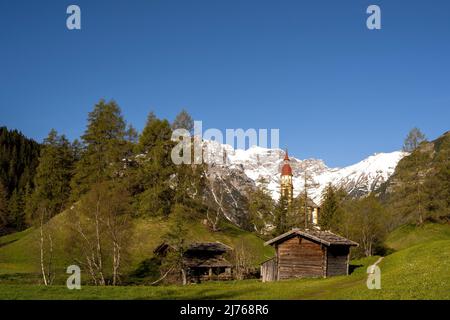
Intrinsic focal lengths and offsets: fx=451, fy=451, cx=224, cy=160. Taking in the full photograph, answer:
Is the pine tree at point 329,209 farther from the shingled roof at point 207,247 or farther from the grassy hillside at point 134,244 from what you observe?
the shingled roof at point 207,247

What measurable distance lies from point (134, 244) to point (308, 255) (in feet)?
97.3

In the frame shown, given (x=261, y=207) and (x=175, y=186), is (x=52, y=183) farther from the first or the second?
(x=261, y=207)

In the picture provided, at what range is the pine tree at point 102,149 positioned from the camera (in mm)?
75875

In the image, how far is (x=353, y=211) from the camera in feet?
257

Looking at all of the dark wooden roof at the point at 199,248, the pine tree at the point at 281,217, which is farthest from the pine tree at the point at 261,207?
the dark wooden roof at the point at 199,248

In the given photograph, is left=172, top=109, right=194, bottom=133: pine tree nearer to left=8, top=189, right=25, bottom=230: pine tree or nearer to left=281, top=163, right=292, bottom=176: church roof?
left=8, top=189, right=25, bottom=230: pine tree

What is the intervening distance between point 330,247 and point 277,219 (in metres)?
32.2

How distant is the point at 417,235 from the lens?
75438 mm

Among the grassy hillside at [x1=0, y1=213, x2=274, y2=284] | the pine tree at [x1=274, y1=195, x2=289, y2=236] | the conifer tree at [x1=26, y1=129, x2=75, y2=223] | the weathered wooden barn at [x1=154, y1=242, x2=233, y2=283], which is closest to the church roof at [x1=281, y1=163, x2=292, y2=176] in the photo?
the pine tree at [x1=274, y1=195, x2=289, y2=236]

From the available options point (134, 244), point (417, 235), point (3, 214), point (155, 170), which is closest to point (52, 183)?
point (155, 170)

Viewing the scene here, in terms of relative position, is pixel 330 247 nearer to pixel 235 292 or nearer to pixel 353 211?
pixel 235 292
